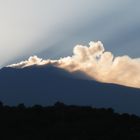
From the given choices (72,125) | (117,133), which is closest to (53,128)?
(72,125)

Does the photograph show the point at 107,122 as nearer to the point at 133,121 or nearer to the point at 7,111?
the point at 133,121

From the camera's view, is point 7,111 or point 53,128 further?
point 7,111

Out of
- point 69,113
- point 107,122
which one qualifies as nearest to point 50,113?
point 69,113

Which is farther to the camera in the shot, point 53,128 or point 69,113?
point 69,113

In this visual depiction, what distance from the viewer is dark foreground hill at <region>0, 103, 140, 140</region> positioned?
82250mm

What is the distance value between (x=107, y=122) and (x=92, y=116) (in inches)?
153

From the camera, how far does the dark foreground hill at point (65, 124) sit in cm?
8225

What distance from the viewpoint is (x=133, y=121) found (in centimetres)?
9075

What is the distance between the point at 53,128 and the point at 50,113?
748cm

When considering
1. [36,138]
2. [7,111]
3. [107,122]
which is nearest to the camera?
[36,138]

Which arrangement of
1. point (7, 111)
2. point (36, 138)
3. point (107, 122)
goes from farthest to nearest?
point (7, 111) < point (107, 122) < point (36, 138)

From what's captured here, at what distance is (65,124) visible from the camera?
284 ft

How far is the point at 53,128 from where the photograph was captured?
85438 mm

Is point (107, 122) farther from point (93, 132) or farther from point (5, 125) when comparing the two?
point (5, 125)
